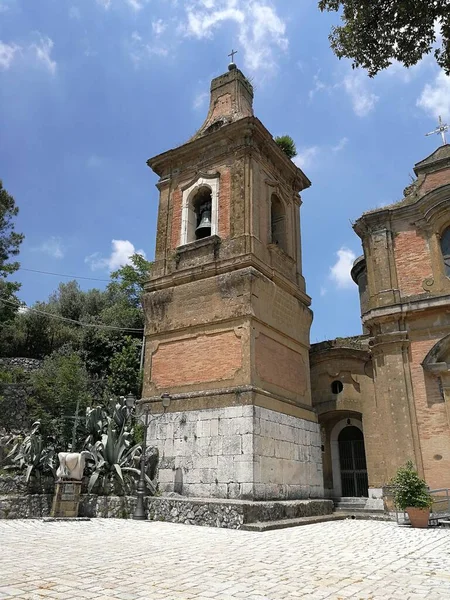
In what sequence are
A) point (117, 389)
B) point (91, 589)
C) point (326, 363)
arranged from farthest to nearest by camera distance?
point (117, 389)
point (326, 363)
point (91, 589)

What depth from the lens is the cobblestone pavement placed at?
183 inches

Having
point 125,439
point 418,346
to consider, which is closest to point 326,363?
point 418,346

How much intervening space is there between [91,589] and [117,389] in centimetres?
1676

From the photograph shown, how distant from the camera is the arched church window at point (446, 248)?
1567 centimetres

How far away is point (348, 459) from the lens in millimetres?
15750

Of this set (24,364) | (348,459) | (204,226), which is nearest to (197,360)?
(204,226)

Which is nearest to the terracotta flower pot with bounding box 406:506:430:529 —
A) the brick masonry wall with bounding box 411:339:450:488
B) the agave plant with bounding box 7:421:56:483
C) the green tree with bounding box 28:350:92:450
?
the brick masonry wall with bounding box 411:339:450:488

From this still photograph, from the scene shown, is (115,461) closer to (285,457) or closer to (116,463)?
(116,463)

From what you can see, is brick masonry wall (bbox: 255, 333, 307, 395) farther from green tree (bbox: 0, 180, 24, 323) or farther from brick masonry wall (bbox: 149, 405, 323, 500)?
green tree (bbox: 0, 180, 24, 323)

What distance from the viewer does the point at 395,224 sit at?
16797 mm

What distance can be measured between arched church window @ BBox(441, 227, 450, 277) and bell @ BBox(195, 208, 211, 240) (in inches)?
297

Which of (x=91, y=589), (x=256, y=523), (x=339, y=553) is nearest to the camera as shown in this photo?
(x=91, y=589)

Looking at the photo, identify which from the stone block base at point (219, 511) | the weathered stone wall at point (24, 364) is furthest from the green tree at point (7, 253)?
the stone block base at point (219, 511)

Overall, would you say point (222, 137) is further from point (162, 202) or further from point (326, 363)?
point (326, 363)
